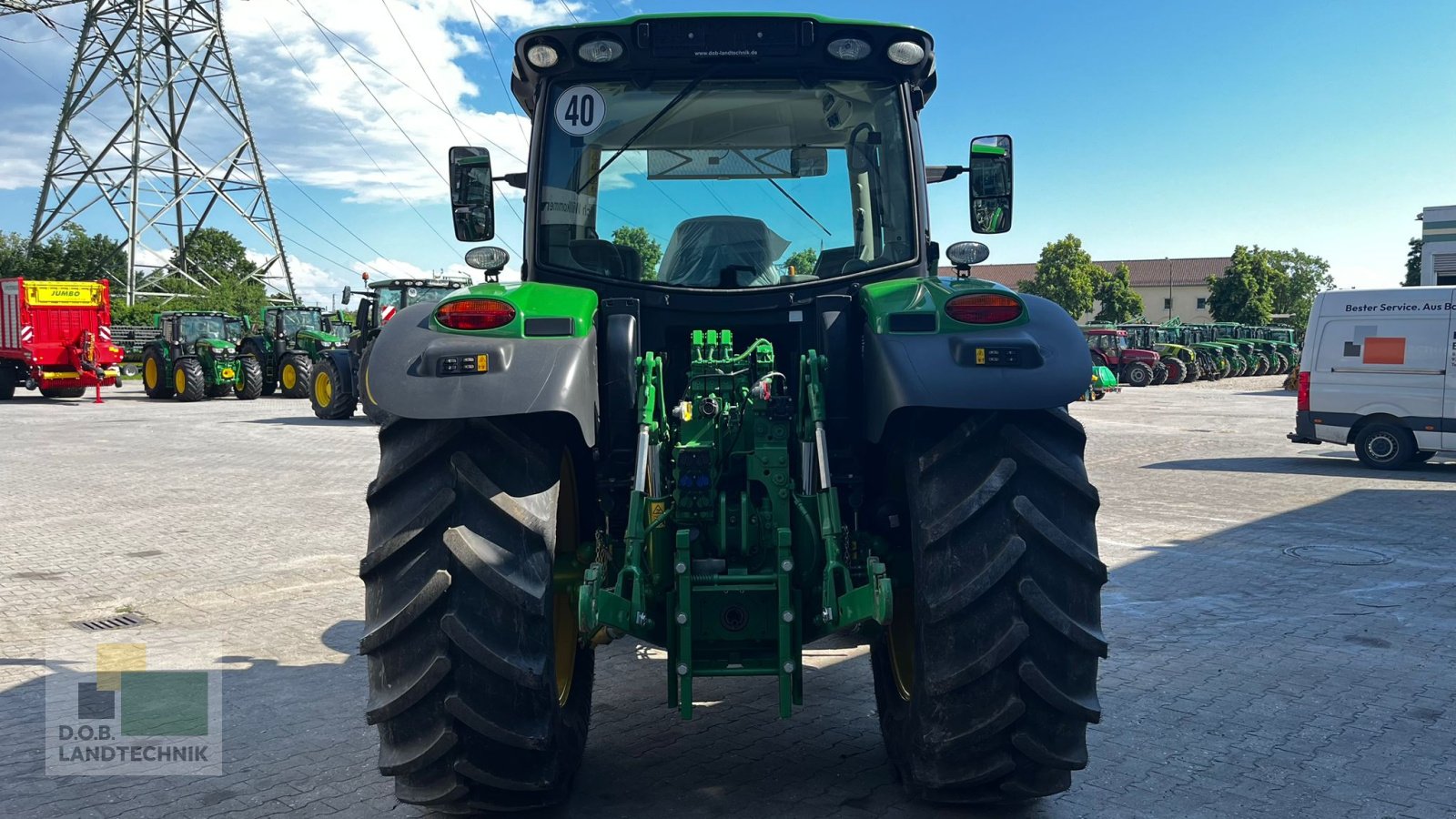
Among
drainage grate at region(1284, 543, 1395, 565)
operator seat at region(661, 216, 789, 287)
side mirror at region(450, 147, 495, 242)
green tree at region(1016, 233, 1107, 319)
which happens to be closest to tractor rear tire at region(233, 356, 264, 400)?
drainage grate at region(1284, 543, 1395, 565)

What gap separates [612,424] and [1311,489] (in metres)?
11.0

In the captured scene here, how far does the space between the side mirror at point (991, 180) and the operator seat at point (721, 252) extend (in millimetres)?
981

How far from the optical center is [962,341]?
3.41 meters

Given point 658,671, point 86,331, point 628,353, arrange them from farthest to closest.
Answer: point 86,331, point 658,671, point 628,353

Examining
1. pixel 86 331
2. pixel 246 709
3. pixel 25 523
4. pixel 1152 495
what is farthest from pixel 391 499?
pixel 86 331

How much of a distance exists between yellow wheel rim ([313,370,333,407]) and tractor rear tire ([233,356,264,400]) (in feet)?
22.0

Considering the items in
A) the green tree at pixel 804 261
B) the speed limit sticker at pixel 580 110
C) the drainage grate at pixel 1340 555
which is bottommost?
the drainage grate at pixel 1340 555

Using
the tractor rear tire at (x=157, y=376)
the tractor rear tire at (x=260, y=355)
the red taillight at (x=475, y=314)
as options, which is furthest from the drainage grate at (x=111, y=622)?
the tractor rear tire at (x=157, y=376)

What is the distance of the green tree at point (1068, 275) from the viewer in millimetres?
71062

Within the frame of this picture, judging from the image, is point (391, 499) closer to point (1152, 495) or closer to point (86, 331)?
point (1152, 495)

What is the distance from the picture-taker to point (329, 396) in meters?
21.2

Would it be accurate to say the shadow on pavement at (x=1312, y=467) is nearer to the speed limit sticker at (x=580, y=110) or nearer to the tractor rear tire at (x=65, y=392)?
the speed limit sticker at (x=580, y=110)

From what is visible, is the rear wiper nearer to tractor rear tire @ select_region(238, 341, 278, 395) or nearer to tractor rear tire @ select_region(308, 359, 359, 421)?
tractor rear tire @ select_region(308, 359, 359, 421)

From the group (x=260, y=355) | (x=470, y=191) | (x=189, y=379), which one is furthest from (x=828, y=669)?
(x=260, y=355)
